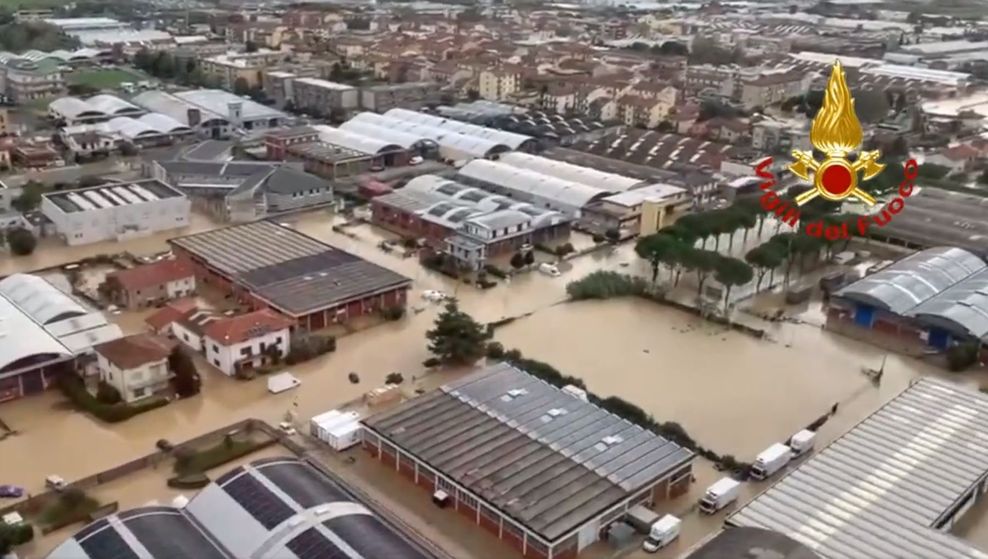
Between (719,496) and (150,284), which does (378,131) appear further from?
(719,496)

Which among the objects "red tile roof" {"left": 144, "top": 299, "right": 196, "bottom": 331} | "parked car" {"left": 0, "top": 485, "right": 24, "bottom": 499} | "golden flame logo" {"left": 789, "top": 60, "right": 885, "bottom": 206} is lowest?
"parked car" {"left": 0, "top": 485, "right": 24, "bottom": 499}

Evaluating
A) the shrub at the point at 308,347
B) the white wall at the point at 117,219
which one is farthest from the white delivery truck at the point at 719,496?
the white wall at the point at 117,219

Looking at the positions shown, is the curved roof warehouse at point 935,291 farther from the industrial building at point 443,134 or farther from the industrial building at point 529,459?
the industrial building at point 443,134

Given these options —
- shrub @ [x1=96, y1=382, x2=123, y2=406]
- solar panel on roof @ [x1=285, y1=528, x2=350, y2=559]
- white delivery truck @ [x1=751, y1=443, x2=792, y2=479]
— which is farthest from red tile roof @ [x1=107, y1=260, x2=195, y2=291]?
white delivery truck @ [x1=751, y1=443, x2=792, y2=479]

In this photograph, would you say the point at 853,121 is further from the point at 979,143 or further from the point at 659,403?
the point at 979,143

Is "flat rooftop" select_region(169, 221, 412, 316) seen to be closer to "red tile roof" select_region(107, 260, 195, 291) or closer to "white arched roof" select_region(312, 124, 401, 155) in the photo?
"red tile roof" select_region(107, 260, 195, 291)

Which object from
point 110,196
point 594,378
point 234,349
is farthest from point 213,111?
point 594,378
